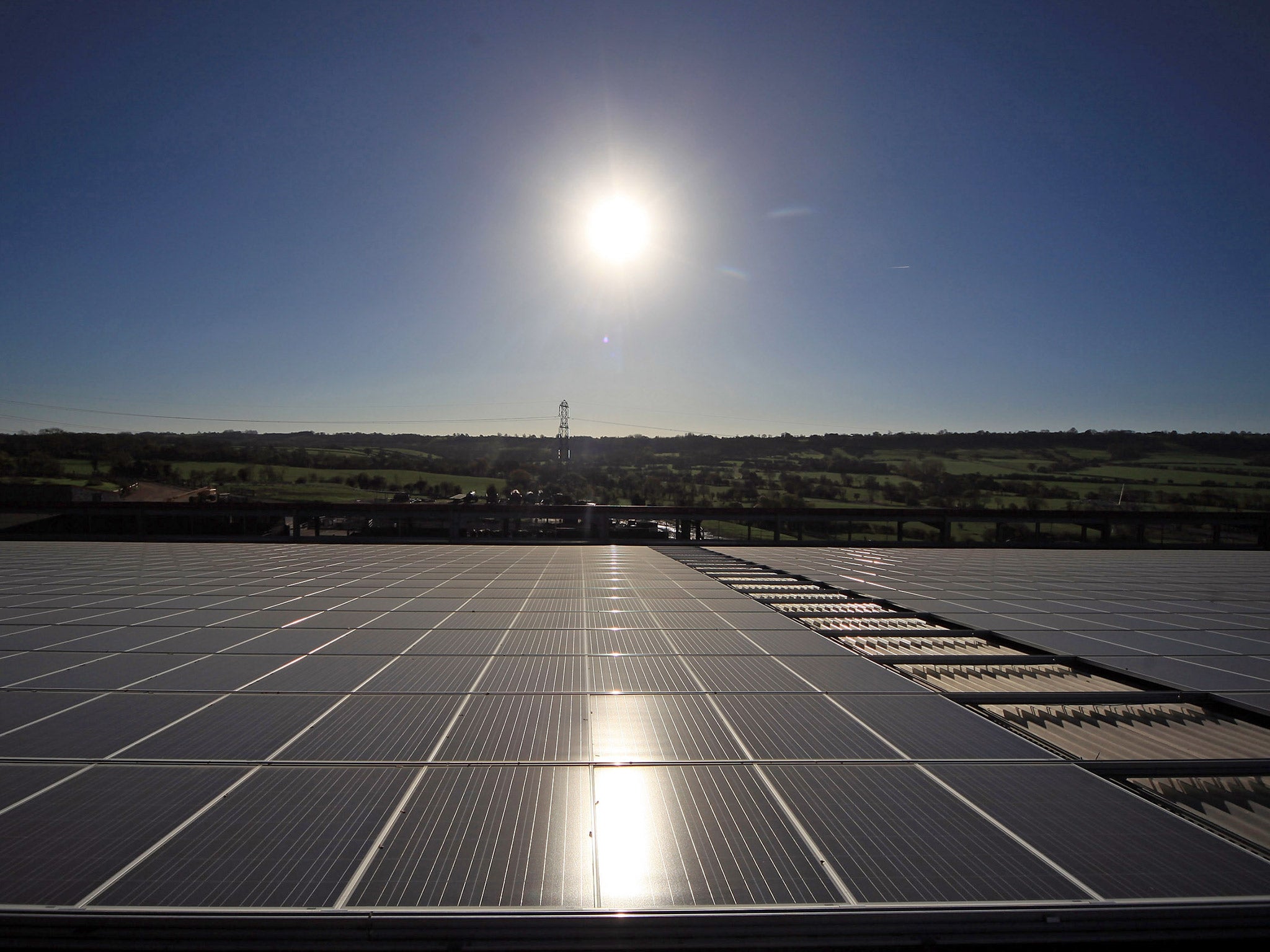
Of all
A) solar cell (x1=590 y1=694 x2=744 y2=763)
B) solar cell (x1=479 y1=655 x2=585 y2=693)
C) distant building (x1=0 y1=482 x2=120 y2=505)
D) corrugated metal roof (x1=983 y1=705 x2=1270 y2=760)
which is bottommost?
corrugated metal roof (x1=983 y1=705 x2=1270 y2=760)

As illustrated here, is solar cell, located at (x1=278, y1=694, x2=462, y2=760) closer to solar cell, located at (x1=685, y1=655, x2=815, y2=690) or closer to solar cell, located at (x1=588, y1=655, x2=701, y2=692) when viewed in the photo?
solar cell, located at (x1=588, y1=655, x2=701, y2=692)

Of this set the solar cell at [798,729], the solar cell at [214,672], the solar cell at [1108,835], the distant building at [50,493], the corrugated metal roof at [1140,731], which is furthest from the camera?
the distant building at [50,493]

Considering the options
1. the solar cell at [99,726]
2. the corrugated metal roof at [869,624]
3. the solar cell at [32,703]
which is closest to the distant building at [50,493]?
the solar cell at [32,703]

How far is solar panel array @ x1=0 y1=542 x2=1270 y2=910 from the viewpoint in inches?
145

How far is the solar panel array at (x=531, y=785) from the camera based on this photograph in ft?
12.1

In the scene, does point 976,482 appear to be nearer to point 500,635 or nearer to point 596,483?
point 596,483

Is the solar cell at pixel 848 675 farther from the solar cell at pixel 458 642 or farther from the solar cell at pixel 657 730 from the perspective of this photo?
the solar cell at pixel 458 642

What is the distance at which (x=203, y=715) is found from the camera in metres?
6.16

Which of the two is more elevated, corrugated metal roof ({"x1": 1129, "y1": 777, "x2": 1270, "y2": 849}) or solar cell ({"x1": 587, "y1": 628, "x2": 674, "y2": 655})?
corrugated metal roof ({"x1": 1129, "y1": 777, "x2": 1270, "y2": 849})

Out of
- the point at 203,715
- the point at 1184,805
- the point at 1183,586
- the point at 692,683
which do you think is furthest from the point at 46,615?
the point at 1183,586

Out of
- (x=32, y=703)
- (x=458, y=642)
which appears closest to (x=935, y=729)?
(x=458, y=642)

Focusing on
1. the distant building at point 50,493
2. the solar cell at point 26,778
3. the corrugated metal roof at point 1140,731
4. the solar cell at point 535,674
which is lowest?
the corrugated metal roof at point 1140,731

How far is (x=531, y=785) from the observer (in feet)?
15.8

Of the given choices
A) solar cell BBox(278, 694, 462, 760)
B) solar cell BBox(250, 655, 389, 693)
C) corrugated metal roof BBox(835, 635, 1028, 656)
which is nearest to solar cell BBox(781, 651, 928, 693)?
corrugated metal roof BBox(835, 635, 1028, 656)
